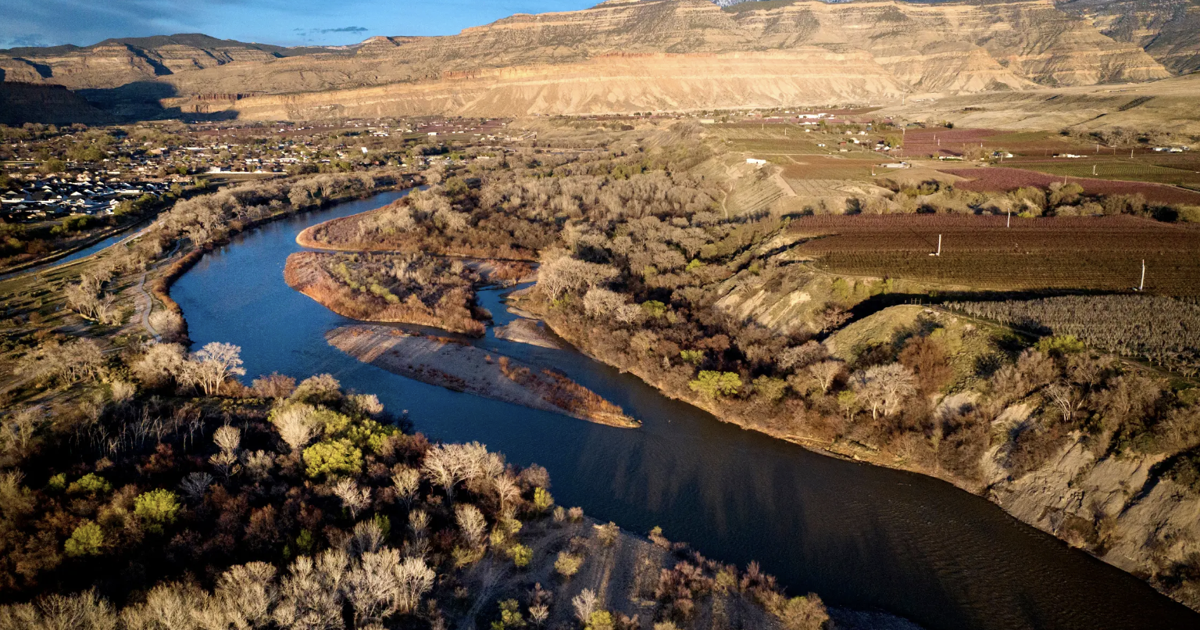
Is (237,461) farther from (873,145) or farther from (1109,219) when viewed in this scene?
(873,145)

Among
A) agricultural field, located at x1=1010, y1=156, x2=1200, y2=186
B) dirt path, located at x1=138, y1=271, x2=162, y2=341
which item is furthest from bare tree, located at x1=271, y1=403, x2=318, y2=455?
agricultural field, located at x1=1010, y1=156, x2=1200, y2=186

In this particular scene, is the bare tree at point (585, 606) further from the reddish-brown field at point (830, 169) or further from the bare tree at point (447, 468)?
the reddish-brown field at point (830, 169)

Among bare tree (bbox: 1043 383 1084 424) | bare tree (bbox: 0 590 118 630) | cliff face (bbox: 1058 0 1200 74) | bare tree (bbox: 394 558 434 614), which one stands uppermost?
cliff face (bbox: 1058 0 1200 74)

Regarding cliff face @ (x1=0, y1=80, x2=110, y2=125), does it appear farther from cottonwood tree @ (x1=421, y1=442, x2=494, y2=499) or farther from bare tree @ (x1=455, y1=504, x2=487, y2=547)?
bare tree @ (x1=455, y1=504, x2=487, y2=547)

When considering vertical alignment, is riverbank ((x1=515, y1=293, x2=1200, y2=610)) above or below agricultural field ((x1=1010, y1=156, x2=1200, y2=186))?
below

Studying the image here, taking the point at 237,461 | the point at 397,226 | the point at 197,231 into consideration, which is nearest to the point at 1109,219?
the point at 237,461

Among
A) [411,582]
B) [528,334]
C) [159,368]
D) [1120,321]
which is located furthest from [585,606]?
[159,368]

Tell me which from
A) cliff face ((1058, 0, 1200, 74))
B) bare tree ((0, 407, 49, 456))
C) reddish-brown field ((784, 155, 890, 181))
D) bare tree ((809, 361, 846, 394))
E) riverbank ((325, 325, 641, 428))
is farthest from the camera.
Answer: cliff face ((1058, 0, 1200, 74))

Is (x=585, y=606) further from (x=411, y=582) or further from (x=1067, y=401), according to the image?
(x=1067, y=401)
